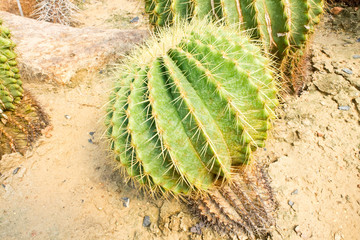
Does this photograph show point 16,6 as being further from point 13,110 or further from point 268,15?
point 268,15

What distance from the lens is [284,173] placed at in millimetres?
2193

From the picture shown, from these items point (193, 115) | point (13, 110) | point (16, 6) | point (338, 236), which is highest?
point (16, 6)

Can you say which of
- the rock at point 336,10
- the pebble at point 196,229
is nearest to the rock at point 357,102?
the rock at point 336,10

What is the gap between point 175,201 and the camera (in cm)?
212

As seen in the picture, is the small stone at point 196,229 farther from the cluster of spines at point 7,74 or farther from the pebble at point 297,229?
the cluster of spines at point 7,74

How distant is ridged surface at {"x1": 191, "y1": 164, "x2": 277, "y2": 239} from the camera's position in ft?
6.00

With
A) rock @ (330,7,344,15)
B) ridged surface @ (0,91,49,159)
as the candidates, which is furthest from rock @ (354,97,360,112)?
ridged surface @ (0,91,49,159)

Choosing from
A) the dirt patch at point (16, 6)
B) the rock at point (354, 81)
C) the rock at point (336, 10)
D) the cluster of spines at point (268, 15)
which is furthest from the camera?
the dirt patch at point (16, 6)

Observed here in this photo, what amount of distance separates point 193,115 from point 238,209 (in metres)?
0.70

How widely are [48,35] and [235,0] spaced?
250cm

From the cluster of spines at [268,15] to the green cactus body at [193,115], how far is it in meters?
0.62

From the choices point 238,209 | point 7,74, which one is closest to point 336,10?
point 238,209

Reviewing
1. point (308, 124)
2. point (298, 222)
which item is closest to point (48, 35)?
point (308, 124)

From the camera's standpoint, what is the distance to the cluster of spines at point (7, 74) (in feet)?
8.13
